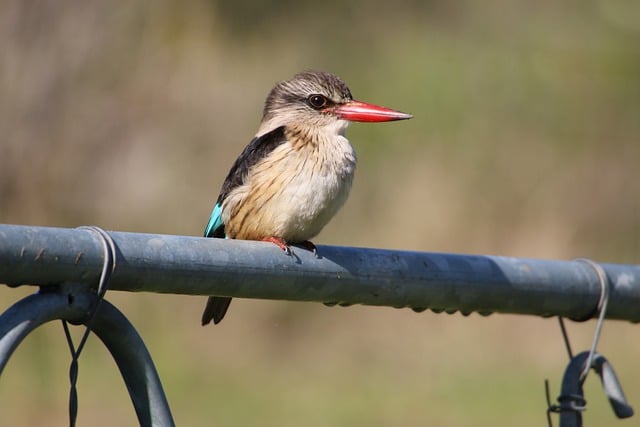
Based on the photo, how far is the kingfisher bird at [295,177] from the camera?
336cm

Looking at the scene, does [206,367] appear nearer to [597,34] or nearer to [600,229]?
[600,229]

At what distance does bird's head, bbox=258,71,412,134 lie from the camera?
12.3 ft

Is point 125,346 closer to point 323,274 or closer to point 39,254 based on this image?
point 39,254

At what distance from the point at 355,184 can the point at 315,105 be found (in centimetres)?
390

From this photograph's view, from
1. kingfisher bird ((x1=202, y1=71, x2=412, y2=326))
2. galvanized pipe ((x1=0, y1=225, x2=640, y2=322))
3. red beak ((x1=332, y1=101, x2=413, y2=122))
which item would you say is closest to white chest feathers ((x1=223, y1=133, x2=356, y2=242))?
kingfisher bird ((x1=202, y1=71, x2=412, y2=326))

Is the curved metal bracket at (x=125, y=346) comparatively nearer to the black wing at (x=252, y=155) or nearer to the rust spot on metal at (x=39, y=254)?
the rust spot on metal at (x=39, y=254)

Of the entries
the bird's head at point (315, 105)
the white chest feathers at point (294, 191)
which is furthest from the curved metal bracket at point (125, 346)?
the bird's head at point (315, 105)

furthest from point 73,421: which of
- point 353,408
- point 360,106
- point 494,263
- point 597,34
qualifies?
point 597,34

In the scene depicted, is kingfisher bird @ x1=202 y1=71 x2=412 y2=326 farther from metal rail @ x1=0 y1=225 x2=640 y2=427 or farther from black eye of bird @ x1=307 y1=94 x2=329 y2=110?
metal rail @ x1=0 y1=225 x2=640 y2=427

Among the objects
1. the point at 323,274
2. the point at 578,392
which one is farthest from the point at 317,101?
the point at 323,274

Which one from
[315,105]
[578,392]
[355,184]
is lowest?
[355,184]

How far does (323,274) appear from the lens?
2246mm

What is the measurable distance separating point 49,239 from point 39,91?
6.05 metres

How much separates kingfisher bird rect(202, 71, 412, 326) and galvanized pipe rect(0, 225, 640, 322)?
74 centimetres
